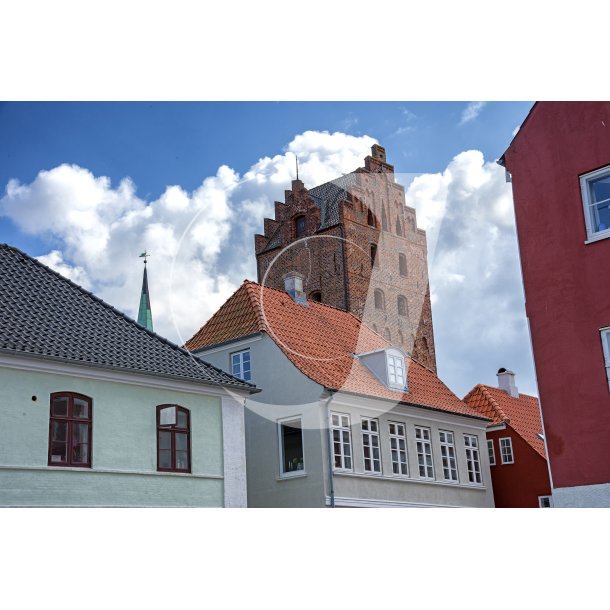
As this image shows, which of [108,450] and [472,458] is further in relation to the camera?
[472,458]

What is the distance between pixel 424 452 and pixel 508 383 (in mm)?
7440

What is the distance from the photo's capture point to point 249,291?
19234 mm

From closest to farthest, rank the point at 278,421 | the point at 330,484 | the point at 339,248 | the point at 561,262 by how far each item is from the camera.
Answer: the point at 561,262
the point at 330,484
the point at 278,421
the point at 339,248

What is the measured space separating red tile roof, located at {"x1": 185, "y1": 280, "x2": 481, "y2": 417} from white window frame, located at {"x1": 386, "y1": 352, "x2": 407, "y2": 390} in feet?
0.89

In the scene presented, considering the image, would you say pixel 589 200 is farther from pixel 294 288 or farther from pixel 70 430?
pixel 294 288

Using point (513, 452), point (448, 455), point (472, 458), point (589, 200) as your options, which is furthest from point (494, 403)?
point (589, 200)

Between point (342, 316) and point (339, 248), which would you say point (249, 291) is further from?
point (339, 248)

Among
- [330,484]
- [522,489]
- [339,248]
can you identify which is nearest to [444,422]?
[522,489]

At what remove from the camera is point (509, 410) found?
24.6 m

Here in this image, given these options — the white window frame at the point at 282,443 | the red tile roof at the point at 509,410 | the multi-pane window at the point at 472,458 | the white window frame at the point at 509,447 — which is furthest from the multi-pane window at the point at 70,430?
the white window frame at the point at 509,447

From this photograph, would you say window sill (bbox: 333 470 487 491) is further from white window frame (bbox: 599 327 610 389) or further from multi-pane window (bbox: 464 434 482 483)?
white window frame (bbox: 599 327 610 389)

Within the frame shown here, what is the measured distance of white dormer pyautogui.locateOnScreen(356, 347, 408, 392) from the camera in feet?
64.6

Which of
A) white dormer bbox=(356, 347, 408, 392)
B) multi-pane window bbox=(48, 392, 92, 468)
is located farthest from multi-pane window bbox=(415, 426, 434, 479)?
multi-pane window bbox=(48, 392, 92, 468)
